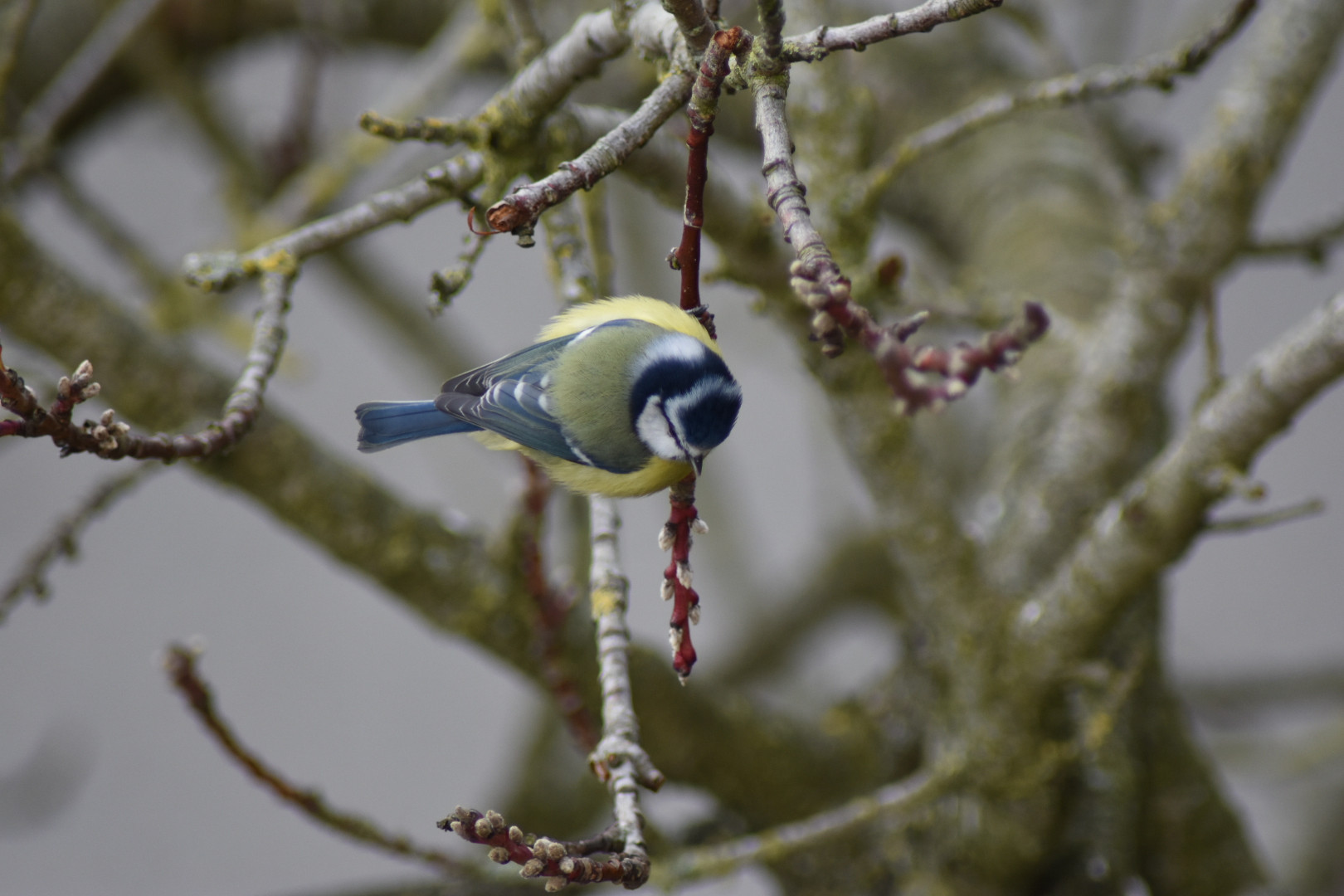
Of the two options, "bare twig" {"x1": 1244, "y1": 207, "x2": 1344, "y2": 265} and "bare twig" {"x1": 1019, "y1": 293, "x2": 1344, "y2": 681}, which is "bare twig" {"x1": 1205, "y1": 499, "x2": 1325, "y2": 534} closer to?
"bare twig" {"x1": 1019, "y1": 293, "x2": 1344, "y2": 681}

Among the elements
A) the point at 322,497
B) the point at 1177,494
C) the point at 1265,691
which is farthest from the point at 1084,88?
the point at 1265,691

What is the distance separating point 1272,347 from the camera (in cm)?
81

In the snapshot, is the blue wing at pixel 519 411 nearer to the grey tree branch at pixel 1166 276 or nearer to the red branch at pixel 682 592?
the red branch at pixel 682 592

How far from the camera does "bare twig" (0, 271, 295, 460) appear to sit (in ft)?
1.59

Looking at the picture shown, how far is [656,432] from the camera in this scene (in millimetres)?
740

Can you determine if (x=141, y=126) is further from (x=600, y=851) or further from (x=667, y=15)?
(x=600, y=851)

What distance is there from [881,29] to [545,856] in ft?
1.22

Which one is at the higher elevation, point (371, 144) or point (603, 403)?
point (371, 144)

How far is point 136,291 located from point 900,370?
184cm

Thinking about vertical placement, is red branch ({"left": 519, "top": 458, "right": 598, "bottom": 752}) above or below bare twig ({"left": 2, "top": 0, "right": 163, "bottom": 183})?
below

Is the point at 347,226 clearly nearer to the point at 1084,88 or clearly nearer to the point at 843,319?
the point at 843,319

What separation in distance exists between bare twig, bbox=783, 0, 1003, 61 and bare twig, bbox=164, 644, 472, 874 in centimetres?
61

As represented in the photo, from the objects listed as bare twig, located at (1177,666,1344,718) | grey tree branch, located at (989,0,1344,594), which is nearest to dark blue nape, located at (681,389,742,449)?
grey tree branch, located at (989,0,1344,594)

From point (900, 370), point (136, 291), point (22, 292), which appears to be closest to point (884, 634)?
point (136, 291)
